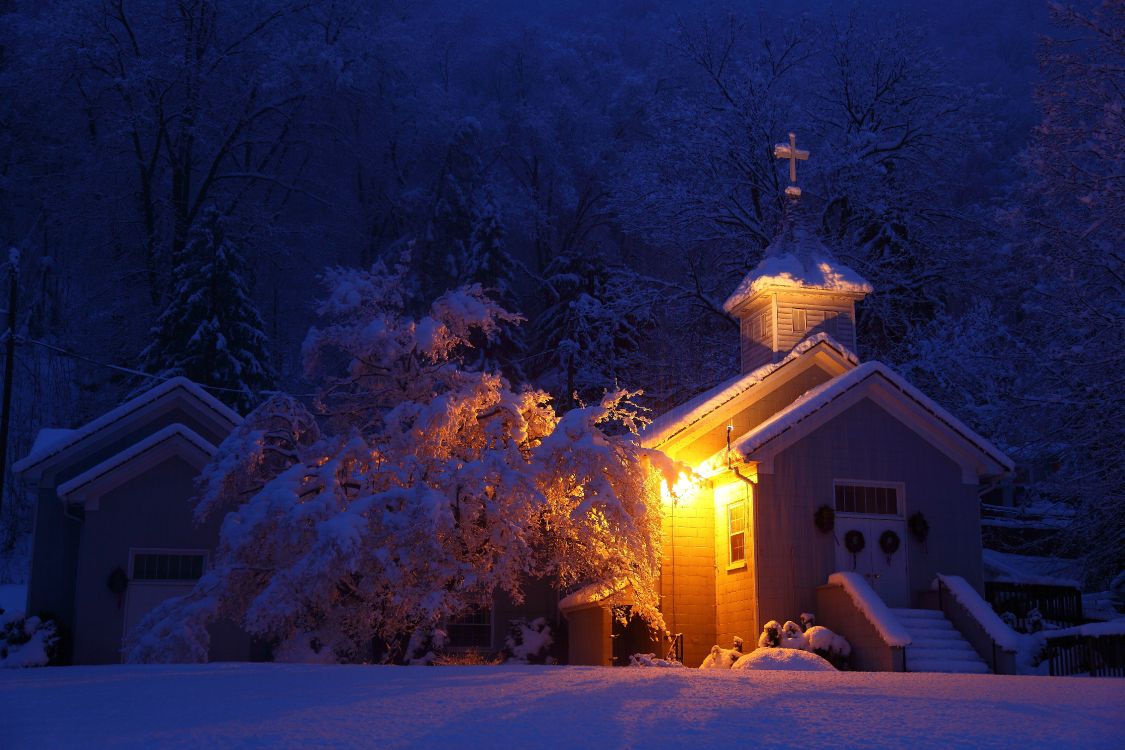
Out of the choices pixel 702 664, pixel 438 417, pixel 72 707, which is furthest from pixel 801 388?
pixel 72 707

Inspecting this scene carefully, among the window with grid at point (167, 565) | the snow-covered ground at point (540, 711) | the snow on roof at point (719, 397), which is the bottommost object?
the snow-covered ground at point (540, 711)

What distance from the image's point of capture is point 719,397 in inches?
867

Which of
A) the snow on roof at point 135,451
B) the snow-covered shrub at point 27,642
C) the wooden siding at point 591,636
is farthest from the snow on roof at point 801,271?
the snow-covered shrub at point 27,642

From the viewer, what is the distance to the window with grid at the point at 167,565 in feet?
69.2

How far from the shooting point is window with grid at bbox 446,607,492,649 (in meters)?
22.9

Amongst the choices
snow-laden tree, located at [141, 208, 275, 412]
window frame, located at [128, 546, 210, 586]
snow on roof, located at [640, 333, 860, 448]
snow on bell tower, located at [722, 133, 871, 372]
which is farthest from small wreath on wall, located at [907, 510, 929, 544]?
snow-laden tree, located at [141, 208, 275, 412]

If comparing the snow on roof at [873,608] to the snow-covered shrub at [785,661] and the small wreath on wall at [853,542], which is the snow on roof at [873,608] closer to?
the small wreath on wall at [853,542]

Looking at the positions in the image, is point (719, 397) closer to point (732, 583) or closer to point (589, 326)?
point (732, 583)

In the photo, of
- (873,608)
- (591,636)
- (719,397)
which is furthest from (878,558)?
(591,636)

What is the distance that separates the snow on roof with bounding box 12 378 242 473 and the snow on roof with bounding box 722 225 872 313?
11.2 m

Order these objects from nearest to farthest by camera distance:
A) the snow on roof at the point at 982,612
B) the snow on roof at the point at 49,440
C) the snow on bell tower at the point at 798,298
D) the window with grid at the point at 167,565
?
1. the snow on roof at the point at 982,612
2. the window with grid at the point at 167,565
3. the snow on roof at the point at 49,440
4. the snow on bell tower at the point at 798,298

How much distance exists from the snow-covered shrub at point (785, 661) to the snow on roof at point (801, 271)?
9391mm

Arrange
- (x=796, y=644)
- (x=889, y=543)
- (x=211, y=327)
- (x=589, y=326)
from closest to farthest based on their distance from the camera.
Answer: (x=796, y=644), (x=889, y=543), (x=211, y=327), (x=589, y=326)

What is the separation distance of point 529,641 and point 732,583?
181 inches
